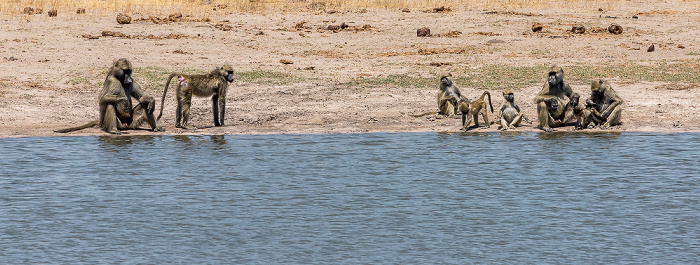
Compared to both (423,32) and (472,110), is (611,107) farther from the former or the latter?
(423,32)

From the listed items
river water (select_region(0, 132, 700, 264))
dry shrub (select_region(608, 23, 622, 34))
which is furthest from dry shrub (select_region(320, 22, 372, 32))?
river water (select_region(0, 132, 700, 264))

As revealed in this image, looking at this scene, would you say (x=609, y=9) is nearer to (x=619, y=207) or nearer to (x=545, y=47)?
(x=545, y=47)

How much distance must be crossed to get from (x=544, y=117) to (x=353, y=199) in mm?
6473

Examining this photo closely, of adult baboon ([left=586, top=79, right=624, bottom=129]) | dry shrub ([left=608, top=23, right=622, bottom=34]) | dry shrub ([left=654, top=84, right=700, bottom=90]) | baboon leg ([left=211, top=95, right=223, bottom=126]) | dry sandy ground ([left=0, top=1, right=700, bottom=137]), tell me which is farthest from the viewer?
dry shrub ([left=608, top=23, right=622, bottom=34])

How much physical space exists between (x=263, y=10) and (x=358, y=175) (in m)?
19.2

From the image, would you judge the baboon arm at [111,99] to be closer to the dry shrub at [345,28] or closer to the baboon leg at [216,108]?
the baboon leg at [216,108]

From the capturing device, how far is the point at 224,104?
754 inches

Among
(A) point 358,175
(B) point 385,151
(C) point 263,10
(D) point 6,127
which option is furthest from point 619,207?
(C) point 263,10

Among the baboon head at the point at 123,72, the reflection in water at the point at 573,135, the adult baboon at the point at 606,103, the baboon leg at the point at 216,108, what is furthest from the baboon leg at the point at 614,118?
the baboon head at the point at 123,72

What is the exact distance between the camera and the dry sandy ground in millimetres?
20812

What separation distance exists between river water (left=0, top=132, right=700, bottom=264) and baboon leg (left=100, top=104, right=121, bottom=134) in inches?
20.4

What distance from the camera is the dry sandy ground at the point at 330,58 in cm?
2081

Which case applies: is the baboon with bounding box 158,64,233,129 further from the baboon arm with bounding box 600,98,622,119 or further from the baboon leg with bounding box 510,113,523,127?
the baboon arm with bounding box 600,98,622,119

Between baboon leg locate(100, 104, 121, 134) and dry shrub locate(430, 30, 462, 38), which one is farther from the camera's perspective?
dry shrub locate(430, 30, 462, 38)
